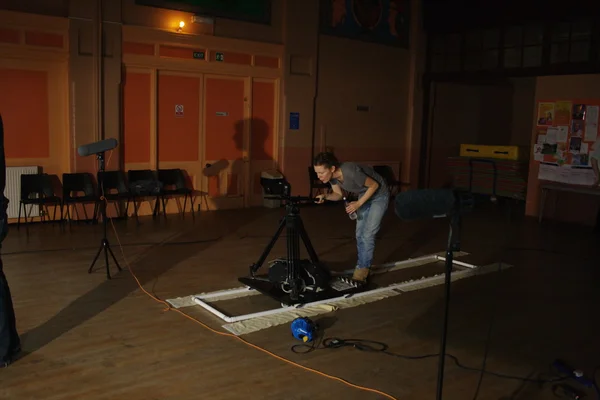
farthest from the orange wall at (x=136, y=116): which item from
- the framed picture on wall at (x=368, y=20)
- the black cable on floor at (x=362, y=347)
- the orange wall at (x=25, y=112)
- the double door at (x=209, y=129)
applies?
the black cable on floor at (x=362, y=347)

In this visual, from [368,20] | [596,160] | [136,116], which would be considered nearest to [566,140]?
[596,160]

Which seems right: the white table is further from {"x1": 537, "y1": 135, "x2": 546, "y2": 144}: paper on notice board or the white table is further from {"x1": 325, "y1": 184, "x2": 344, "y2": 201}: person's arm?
{"x1": 325, "y1": 184, "x2": 344, "y2": 201}: person's arm

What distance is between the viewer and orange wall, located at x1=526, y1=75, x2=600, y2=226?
9.32m

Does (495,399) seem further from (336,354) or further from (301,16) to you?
(301,16)

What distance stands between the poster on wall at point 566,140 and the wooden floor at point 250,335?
5.77 feet

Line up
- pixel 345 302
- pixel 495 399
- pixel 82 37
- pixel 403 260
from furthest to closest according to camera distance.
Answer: pixel 82 37, pixel 403 260, pixel 345 302, pixel 495 399

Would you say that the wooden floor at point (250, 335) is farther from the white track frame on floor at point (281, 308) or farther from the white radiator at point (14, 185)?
the white radiator at point (14, 185)

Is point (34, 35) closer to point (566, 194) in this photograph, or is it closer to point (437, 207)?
point (437, 207)

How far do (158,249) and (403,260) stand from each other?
9.45ft

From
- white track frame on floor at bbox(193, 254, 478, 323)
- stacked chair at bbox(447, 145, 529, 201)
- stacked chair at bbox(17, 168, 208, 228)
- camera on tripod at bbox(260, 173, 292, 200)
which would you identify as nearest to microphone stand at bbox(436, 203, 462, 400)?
white track frame on floor at bbox(193, 254, 478, 323)

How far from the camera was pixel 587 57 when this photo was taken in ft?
31.1

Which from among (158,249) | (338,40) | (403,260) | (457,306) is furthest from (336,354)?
(338,40)

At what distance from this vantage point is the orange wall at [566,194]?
30.6 ft

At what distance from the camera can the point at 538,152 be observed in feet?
32.7
